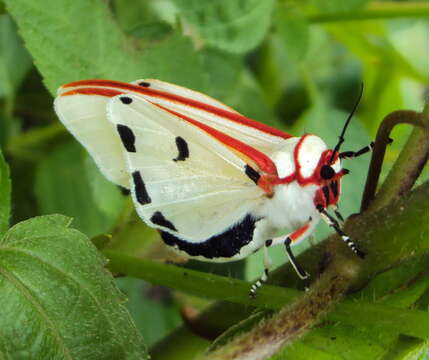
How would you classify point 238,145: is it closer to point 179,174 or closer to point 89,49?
point 179,174

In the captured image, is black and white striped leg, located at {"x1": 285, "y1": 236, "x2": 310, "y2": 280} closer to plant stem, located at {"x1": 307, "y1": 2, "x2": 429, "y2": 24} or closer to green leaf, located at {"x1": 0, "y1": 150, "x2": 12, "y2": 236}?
green leaf, located at {"x1": 0, "y1": 150, "x2": 12, "y2": 236}

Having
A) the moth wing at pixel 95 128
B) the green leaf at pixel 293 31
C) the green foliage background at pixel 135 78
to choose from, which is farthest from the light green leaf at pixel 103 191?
the green leaf at pixel 293 31

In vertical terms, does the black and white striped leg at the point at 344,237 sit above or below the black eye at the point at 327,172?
below

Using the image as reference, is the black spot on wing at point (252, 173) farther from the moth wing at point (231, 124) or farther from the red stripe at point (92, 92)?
the red stripe at point (92, 92)

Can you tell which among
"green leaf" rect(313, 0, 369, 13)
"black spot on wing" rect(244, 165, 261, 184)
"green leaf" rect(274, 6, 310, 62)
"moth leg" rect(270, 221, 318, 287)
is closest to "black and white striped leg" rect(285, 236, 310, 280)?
"moth leg" rect(270, 221, 318, 287)

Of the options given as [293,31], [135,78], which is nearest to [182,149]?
[135,78]

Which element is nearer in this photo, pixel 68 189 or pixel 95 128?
pixel 95 128

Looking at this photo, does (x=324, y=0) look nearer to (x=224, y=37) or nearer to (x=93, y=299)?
(x=224, y=37)
